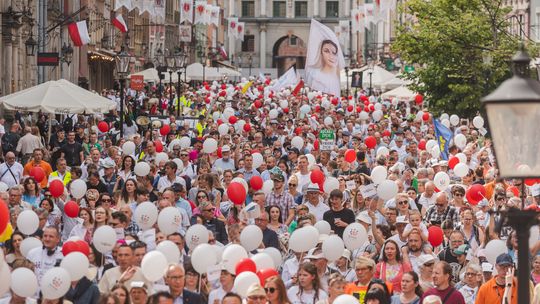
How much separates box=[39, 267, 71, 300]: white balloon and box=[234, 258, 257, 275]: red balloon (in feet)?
4.31

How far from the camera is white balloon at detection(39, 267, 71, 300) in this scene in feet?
38.2

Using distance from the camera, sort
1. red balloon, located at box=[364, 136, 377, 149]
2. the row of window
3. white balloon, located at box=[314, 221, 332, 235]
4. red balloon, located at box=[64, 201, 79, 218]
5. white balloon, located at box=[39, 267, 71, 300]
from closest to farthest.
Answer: white balloon, located at box=[39, 267, 71, 300]
white balloon, located at box=[314, 221, 332, 235]
red balloon, located at box=[64, 201, 79, 218]
red balloon, located at box=[364, 136, 377, 149]
the row of window

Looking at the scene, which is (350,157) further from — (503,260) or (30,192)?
(503,260)

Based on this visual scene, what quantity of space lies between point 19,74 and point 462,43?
15.0 metres

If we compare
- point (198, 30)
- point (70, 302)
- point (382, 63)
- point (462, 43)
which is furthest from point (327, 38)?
point (198, 30)

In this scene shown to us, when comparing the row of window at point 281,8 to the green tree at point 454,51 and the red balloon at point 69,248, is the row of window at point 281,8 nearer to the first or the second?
the green tree at point 454,51

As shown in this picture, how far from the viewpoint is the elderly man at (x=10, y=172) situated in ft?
70.7

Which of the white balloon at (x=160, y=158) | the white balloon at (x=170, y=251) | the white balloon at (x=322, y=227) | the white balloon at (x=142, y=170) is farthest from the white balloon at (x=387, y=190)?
the white balloon at (x=170, y=251)

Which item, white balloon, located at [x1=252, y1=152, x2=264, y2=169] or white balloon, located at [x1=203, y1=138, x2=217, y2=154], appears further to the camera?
white balloon, located at [x1=203, y1=138, x2=217, y2=154]

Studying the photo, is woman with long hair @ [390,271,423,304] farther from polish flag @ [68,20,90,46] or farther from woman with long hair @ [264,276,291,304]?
polish flag @ [68,20,90,46]

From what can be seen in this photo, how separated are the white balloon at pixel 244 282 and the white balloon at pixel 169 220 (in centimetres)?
362

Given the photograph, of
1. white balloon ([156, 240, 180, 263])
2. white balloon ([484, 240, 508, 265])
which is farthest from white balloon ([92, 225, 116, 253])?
white balloon ([484, 240, 508, 265])

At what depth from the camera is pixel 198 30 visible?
112 m

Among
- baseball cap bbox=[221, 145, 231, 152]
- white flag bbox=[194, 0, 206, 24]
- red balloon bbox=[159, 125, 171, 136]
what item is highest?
white flag bbox=[194, 0, 206, 24]
